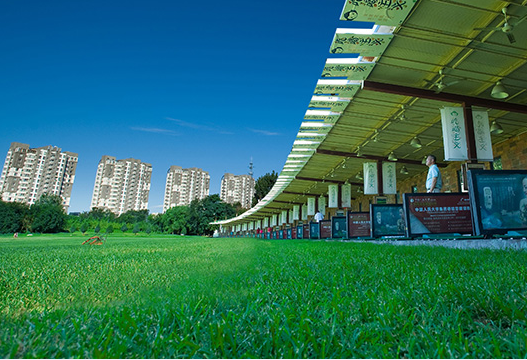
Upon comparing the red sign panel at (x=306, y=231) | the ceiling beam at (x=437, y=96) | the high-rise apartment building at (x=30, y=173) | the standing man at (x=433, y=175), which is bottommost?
the red sign panel at (x=306, y=231)

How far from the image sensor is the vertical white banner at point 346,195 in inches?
1027

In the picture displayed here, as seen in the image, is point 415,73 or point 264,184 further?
point 264,184

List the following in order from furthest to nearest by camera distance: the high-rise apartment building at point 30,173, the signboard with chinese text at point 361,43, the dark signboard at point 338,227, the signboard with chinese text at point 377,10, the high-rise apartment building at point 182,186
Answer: the high-rise apartment building at point 182,186, the high-rise apartment building at point 30,173, the dark signboard at point 338,227, the signboard with chinese text at point 361,43, the signboard with chinese text at point 377,10

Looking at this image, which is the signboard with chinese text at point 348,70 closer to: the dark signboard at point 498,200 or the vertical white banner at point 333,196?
the dark signboard at point 498,200

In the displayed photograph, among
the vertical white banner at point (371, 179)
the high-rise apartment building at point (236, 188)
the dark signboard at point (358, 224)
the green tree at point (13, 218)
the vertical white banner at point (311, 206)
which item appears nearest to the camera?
the dark signboard at point (358, 224)

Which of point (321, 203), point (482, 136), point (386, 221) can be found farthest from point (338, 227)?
point (321, 203)

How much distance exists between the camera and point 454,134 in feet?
35.9

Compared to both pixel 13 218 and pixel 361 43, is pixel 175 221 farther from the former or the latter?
pixel 361 43

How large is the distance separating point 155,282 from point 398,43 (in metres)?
8.69

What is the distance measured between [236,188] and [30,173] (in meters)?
90.9

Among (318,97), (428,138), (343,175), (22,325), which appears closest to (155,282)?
(22,325)

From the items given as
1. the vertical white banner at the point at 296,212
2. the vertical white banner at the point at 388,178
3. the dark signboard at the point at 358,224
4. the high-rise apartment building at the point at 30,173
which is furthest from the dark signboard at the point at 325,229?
the high-rise apartment building at the point at 30,173

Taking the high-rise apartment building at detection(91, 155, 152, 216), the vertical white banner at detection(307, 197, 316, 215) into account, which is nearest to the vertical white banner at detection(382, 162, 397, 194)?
the vertical white banner at detection(307, 197, 316, 215)

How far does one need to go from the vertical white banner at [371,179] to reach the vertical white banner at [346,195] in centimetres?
724
